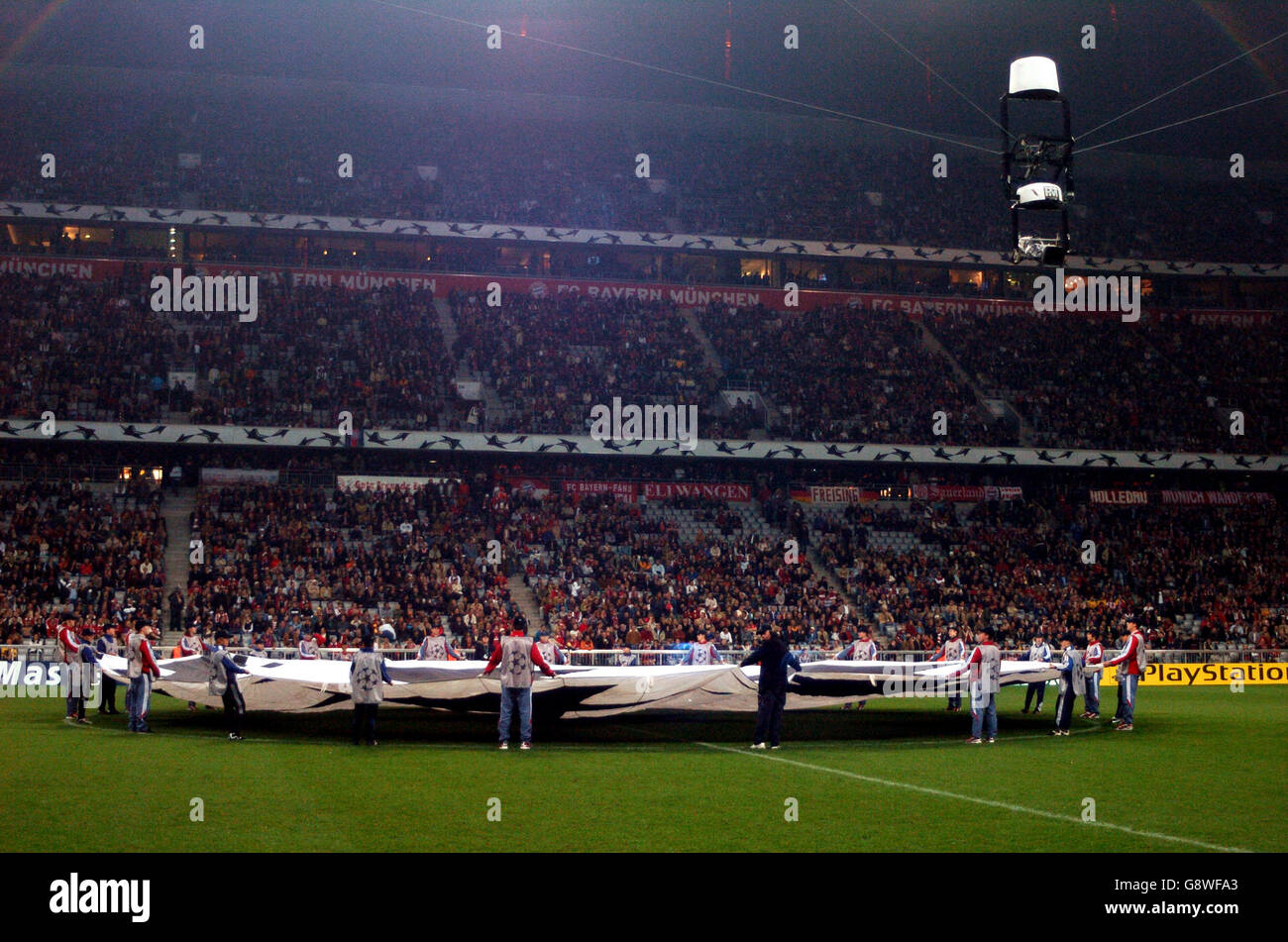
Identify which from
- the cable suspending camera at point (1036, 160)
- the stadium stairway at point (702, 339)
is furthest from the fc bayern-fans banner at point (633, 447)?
the cable suspending camera at point (1036, 160)

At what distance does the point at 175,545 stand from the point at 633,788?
30.4 m

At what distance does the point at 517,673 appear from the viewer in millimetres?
17234

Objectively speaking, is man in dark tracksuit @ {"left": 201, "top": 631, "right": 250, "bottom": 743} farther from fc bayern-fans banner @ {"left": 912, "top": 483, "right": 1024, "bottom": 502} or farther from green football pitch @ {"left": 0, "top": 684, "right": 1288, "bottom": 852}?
fc bayern-fans banner @ {"left": 912, "top": 483, "right": 1024, "bottom": 502}

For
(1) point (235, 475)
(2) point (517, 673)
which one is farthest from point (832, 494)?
(2) point (517, 673)

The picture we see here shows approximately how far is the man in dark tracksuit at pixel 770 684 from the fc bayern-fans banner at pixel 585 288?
34.8m

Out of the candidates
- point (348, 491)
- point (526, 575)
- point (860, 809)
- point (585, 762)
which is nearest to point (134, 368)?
point (348, 491)

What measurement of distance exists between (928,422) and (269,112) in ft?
108

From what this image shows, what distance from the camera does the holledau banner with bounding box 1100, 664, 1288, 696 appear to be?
1483 inches

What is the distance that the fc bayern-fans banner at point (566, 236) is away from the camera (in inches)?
1907

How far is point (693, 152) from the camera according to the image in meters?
59.8

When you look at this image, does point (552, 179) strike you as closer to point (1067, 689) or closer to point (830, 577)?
point (830, 577)

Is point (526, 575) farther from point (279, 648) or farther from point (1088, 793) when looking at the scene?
point (1088, 793)

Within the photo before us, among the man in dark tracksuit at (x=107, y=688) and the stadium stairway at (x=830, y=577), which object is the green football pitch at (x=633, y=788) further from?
the stadium stairway at (x=830, y=577)

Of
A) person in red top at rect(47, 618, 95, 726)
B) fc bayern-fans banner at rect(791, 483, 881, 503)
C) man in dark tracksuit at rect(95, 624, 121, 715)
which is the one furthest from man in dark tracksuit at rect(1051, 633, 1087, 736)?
fc bayern-fans banner at rect(791, 483, 881, 503)
